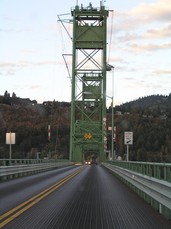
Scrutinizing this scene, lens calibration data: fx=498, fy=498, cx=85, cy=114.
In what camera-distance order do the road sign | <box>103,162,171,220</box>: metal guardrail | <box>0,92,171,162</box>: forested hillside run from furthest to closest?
<box>0,92,171,162</box>: forested hillside < the road sign < <box>103,162,171,220</box>: metal guardrail

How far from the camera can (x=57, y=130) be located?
387 ft

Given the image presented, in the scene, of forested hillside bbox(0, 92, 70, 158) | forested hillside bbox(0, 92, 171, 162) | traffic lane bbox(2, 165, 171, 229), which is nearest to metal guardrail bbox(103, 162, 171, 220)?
traffic lane bbox(2, 165, 171, 229)

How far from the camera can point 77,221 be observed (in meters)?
11.4

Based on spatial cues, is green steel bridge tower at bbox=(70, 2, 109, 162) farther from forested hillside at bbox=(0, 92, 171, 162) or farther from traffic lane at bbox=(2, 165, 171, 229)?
traffic lane at bbox=(2, 165, 171, 229)

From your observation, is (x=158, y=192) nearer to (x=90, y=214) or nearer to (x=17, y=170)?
(x=90, y=214)

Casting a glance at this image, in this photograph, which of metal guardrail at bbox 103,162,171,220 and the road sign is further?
the road sign

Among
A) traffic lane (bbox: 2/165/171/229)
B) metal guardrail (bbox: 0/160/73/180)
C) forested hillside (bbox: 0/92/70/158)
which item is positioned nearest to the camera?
traffic lane (bbox: 2/165/171/229)

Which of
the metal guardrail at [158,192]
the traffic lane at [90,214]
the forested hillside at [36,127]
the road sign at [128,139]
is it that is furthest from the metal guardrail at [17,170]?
the forested hillside at [36,127]

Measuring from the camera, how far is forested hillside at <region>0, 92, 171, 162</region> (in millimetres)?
68188

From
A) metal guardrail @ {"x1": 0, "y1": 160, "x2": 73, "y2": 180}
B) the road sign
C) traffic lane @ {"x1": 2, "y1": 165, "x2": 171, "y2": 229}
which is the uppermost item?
the road sign

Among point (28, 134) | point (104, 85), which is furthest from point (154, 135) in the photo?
point (28, 134)

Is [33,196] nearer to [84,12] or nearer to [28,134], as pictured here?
[84,12]

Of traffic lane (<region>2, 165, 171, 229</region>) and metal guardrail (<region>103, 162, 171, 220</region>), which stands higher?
metal guardrail (<region>103, 162, 171, 220</region>)

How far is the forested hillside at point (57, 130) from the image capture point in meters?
68.2
